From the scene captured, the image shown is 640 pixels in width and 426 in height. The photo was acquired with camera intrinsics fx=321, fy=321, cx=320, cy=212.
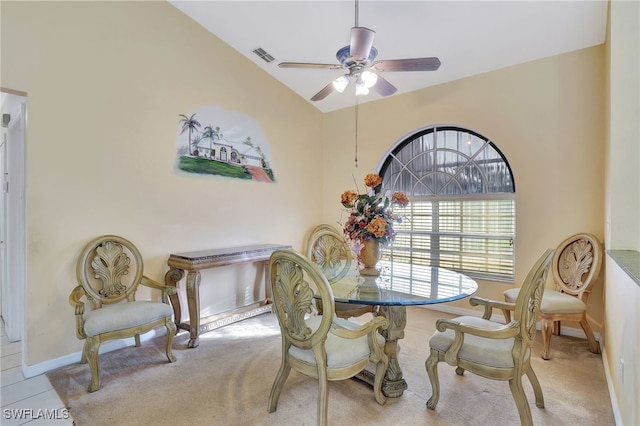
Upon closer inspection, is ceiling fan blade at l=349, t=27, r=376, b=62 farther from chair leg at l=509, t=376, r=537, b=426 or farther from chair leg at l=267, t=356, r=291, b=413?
chair leg at l=509, t=376, r=537, b=426

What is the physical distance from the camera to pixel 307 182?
16.3 ft

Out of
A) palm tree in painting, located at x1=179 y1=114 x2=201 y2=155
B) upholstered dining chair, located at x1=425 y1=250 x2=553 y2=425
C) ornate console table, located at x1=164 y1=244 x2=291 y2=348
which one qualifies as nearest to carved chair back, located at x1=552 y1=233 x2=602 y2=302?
upholstered dining chair, located at x1=425 y1=250 x2=553 y2=425

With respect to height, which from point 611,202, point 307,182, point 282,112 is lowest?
point 611,202

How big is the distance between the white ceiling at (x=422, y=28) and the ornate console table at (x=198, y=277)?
2.42m

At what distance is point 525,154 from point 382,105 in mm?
1915

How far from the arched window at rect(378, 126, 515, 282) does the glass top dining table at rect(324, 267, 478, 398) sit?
1.07 m

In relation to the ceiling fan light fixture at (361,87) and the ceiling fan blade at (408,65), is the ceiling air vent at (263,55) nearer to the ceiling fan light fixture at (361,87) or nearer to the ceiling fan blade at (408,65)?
the ceiling fan light fixture at (361,87)

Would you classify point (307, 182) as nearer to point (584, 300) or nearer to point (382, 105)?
point (382, 105)

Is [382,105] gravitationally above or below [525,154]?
above

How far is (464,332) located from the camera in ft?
6.13

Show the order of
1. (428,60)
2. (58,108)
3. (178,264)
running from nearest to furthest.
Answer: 1. (428,60)
2. (58,108)
3. (178,264)

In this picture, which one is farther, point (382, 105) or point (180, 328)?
point (382, 105)

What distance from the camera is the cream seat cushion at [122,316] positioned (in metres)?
2.35

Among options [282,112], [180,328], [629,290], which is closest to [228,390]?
[180,328]
